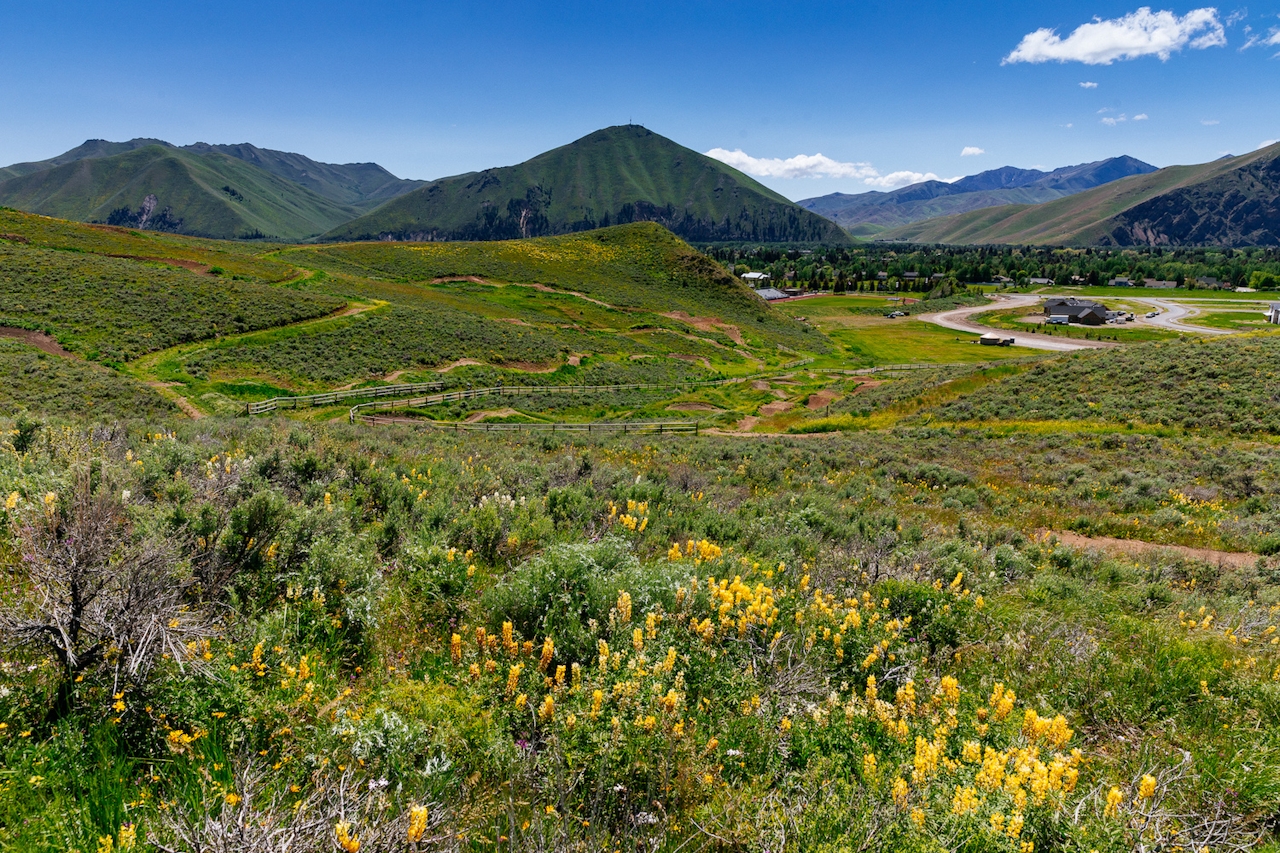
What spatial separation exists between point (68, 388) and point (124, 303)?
801 inches

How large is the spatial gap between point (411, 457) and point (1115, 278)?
198161 mm

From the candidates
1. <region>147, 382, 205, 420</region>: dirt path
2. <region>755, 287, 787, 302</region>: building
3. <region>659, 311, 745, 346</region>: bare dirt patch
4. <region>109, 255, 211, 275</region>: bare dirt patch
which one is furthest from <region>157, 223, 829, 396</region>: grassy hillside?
<region>755, 287, 787, 302</region>: building

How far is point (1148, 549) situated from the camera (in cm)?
1113

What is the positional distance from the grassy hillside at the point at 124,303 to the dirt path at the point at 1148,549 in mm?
44098

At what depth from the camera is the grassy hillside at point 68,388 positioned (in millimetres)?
22109

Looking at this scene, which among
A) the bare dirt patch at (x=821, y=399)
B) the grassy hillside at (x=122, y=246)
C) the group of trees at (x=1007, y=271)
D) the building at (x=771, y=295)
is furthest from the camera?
the group of trees at (x=1007, y=271)

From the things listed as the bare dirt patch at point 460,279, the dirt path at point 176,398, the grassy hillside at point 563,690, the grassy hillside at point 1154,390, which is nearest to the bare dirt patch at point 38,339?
the dirt path at point 176,398

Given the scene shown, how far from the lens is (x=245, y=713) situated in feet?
9.07

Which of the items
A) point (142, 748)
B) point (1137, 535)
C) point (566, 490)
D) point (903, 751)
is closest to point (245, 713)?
point (142, 748)

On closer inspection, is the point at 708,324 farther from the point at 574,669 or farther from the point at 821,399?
the point at 574,669

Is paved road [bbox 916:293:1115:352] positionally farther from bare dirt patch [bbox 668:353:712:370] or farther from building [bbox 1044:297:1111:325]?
bare dirt patch [bbox 668:353:712:370]

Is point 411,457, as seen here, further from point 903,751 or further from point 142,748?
point 903,751

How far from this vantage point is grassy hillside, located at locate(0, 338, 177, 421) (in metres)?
22.1

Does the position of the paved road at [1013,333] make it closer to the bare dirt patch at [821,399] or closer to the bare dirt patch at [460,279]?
the bare dirt patch at [821,399]
